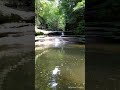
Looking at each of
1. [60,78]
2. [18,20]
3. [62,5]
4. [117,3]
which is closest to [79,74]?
[60,78]

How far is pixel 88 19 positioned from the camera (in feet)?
57.9

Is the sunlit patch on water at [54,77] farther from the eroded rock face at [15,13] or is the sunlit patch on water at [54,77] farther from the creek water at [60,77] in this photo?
the eroded rock face at [15,13]

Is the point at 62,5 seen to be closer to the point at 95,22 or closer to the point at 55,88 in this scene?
the point at 95,22

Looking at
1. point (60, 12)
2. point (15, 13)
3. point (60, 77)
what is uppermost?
point (60, 12)

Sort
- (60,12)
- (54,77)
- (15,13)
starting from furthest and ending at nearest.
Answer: (60,12) → (15,13) → (54,77)

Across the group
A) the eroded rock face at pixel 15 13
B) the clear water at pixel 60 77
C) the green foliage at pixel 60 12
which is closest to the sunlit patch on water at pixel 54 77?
the clear water at pixel 60 77

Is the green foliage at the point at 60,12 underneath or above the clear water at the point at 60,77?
above

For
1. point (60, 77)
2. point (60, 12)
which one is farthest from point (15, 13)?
point (60, 12)

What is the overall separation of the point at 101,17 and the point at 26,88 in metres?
12.7

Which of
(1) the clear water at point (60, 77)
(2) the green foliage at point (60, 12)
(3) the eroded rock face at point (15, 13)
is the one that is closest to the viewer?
(1) the clear water at point (60, 77)

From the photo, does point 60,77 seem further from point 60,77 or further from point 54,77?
point 54,77

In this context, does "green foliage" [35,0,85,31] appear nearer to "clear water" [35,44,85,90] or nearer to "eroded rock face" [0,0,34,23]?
"eroded rock face" [0,0,34,23]

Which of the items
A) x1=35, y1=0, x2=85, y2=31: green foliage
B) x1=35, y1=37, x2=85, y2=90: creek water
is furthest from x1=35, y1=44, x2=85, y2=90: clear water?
x1=35, y1=0, x2=85, y2=31: green foliage

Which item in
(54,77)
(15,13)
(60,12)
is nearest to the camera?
(54,77)
